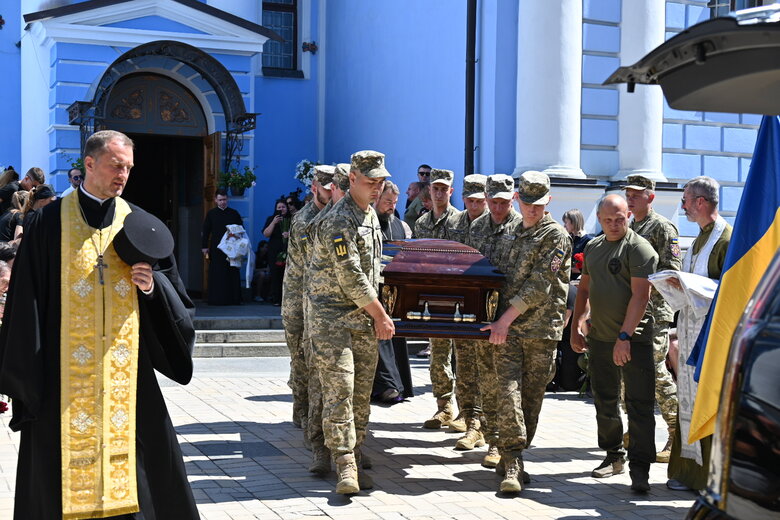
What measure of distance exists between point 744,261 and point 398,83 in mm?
12700

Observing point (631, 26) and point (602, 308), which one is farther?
point (631, 26)

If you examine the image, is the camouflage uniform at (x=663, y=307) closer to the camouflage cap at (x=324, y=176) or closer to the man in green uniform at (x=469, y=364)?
the man in green uniform at (x=469, y=364)

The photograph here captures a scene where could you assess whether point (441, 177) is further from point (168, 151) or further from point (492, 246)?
point (168, 151)

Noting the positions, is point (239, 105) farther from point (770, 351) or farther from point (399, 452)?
point (770, 351)

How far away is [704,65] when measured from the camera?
9.96ft

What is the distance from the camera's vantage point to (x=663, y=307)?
7383 mm

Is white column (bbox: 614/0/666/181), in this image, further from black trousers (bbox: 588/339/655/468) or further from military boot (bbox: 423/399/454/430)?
black trousers (bbox: 588/339/655/468)

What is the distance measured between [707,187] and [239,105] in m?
10.3

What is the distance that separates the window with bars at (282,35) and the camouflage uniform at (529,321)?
44.3 ft

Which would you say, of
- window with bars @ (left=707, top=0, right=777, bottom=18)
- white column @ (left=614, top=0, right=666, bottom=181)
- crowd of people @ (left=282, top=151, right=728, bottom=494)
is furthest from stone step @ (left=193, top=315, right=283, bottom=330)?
window with bars @ (left=707, top=0, right=777, bottom=18)

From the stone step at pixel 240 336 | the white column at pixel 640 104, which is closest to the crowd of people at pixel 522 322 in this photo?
the stone step at pixel 240 336

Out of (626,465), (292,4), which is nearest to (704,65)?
(626,465)

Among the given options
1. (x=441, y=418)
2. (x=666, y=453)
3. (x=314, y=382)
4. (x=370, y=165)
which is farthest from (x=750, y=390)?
(x=441, y=418)

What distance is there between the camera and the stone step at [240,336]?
42.9 feet
